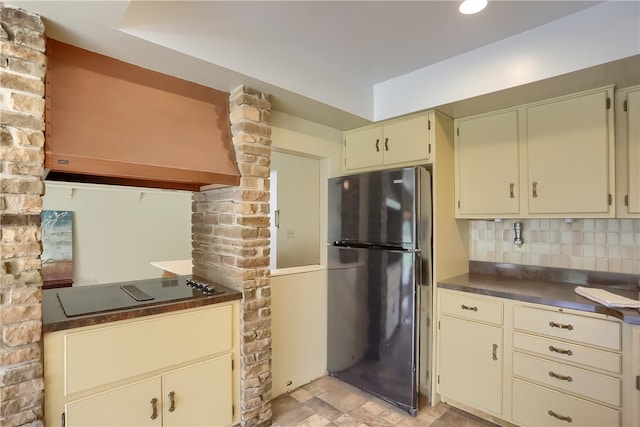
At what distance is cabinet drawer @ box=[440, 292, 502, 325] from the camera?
2.03m

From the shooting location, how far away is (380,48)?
77.1 inches

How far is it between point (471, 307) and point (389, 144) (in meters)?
1.34

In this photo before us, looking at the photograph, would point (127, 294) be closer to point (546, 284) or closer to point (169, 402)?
point (169, 402)

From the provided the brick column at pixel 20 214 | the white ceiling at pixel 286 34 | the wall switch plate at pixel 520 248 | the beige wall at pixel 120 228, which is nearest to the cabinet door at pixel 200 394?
the brick column at pixel 20 214

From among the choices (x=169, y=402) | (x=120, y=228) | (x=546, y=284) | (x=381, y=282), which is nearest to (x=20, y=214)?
(x=169, y=402)

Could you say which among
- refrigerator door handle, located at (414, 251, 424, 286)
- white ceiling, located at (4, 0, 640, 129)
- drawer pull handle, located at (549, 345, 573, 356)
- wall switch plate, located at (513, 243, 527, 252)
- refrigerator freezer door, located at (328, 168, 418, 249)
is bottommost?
drawer pull handle, located at (549, 345, 573, 356)

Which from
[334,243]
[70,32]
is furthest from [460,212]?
[70,32]

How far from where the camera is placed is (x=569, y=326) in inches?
69.4

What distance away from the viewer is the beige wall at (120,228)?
4.09 meters

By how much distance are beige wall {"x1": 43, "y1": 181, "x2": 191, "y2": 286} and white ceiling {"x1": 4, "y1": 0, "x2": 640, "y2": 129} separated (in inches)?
104

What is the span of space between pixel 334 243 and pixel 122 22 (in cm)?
198

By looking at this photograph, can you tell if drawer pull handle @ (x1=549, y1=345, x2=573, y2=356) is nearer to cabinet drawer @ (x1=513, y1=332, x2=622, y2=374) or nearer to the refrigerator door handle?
cabinet drawer @ (x1=513, y1=332, x2=622, y2=374)

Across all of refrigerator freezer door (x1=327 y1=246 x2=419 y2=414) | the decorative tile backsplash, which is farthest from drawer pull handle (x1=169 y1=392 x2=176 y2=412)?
the decorative tile backsplash

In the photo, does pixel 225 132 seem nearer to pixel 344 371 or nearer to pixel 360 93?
pixel 360 93
